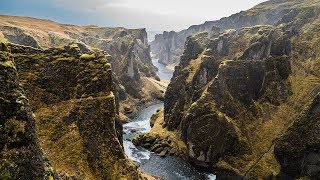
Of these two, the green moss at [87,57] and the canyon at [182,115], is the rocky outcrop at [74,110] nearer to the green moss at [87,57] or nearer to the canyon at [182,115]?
the green moss at [87,57]

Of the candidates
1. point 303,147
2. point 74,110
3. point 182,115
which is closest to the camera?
point 74,110

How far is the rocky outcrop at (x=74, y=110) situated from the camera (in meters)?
70.1

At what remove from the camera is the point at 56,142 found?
232 feet

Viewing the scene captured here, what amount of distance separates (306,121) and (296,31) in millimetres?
69982

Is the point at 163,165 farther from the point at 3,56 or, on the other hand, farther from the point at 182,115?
the point at 3,56

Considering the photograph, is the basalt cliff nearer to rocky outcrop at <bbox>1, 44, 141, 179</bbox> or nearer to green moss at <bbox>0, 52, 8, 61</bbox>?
rocky outcrop at <bbox>1, 44, 141, 179</bbox>

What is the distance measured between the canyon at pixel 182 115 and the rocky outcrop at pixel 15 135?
0.12 metres

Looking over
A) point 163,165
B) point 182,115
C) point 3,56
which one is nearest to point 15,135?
point 3,56

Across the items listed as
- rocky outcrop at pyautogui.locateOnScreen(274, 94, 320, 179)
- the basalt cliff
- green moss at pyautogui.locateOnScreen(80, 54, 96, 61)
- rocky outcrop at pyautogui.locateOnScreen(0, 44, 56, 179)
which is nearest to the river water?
the basalt cliff

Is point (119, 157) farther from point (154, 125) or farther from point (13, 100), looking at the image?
point (154, 125)

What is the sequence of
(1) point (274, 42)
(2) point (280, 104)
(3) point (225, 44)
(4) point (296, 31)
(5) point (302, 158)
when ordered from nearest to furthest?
1. (5) point (302, 158)
2. (2) point (280, 104)
3. (1) point (274, 42)
4. (4) point (296, 31)
5. (3) point (225, 44)

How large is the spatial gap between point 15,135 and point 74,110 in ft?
112

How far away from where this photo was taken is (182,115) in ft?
501

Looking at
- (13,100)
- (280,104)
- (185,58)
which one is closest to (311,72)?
(280,104)
